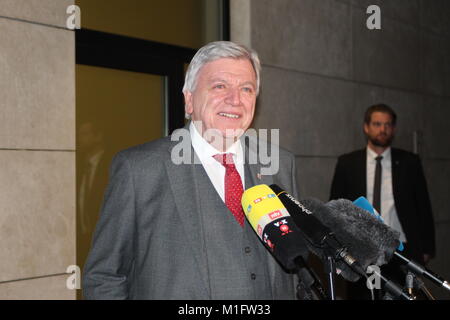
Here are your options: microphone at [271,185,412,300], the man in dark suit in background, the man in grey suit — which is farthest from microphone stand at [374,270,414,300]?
the man in dark suit in background

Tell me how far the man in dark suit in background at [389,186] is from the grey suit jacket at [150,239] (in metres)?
2.78

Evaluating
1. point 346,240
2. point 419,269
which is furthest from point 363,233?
point 419,269

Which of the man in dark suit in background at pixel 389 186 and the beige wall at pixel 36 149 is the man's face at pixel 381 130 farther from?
the beige wall at pixel 36 149

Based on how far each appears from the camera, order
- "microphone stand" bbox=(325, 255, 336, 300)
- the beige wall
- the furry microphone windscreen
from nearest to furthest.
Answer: "microphone stand" bbox=(325, 255, 336, 300) → the furry microphone windscreen → the beige wall

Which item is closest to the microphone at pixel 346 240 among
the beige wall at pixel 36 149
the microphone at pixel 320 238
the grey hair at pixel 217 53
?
the microphone at pixel 320 238

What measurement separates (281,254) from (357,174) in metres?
3.44

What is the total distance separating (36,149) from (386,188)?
2.91m

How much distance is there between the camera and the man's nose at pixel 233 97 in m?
1.99

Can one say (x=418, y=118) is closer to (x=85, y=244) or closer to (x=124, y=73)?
(x=124, y=73)

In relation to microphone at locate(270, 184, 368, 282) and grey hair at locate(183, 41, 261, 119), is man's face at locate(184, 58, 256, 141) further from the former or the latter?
microphone at locate(270, 184, 368, 282)

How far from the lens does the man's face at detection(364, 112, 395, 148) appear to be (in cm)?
461

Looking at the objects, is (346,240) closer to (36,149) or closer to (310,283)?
(310,283)

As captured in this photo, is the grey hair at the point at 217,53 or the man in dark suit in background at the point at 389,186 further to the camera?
the man in dark suit in background at the point at 389,186

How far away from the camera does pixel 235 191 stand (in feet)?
6.51
